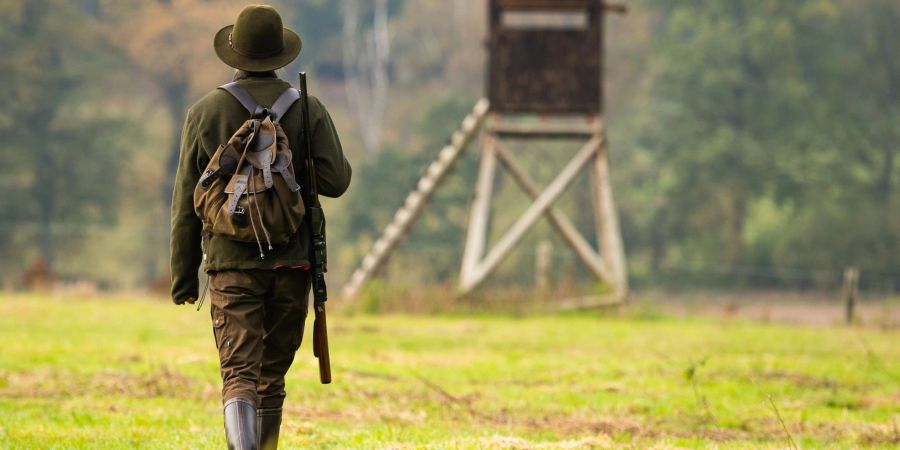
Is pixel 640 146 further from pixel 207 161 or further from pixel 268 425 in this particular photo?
pixel 207 161

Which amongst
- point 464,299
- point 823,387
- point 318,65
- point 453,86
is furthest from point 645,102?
point 823,387

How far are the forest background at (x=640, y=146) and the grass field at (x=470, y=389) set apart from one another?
2292cm

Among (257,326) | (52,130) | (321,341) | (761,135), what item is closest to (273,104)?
(257,326)

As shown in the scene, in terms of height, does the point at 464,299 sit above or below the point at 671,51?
below

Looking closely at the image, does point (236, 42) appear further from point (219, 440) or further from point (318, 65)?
point (318, 65)

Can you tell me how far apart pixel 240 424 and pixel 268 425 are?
0.61 m

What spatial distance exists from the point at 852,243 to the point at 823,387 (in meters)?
33.9

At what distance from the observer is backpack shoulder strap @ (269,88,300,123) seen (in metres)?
6.34

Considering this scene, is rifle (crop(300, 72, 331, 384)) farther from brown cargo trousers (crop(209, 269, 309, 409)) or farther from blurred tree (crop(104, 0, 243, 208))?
blurred tree (crop(104, 0, 243, 208))

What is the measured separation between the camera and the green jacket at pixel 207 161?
625cm

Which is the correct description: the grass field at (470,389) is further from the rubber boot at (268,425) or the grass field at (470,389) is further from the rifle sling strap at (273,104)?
the rifle sling strap at (273,104)

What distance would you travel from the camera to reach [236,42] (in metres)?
6.48

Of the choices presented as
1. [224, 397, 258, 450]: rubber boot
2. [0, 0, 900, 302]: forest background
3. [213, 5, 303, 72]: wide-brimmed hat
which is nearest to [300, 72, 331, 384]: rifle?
[213, 5, 303, 72]: wide-brimmed hat

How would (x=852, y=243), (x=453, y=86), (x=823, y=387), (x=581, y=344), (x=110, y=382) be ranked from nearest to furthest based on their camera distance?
(x=110, y=382), (x=823, y=387), (x=581, y=344), (x=852, y=243), (x=453, y=86)
